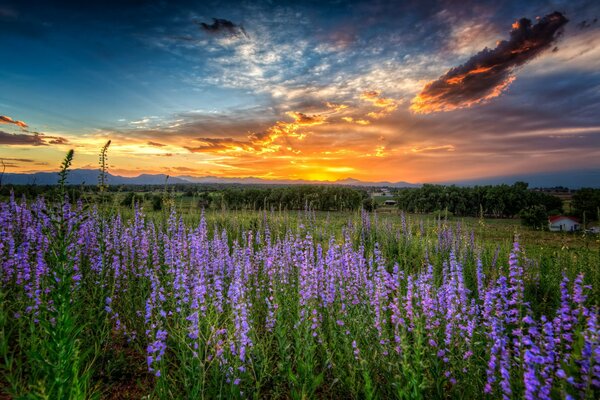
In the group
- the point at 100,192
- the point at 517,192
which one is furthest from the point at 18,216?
the point at 517,192

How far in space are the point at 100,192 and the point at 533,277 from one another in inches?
538

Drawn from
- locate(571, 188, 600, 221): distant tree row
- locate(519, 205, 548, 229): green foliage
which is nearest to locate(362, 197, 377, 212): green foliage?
locate(519, 205, 548, 229): green foliage

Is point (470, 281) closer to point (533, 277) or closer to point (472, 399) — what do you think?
point (533, 277)

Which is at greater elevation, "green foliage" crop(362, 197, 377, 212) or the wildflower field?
"green foliage" crop(362, 197, 377, 212)

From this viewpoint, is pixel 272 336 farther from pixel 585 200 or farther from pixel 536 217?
pixel 585 200

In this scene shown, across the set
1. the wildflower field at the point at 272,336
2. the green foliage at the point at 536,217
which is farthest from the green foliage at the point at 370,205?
the green foliage at the point at 536,217

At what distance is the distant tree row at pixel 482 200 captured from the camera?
63594 mm

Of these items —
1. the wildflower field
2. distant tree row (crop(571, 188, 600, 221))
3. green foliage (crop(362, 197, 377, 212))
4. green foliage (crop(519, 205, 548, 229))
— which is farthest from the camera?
distant tree row (crop(571, 188, 600, 221))

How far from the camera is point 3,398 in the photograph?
169 inches

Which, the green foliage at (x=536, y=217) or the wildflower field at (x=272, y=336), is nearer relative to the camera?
the wildflower field at (x=272, y=336)

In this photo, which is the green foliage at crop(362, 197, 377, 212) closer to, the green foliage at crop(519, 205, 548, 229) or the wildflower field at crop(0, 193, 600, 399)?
the wildflower field at crop(0, 193, 600, 399)

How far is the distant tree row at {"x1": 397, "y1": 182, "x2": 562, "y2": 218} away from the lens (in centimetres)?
6359

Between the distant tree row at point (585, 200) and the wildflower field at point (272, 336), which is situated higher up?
the distant tree row at point (585, 200)

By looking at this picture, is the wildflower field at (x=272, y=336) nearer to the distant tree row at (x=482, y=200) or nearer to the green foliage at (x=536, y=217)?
the green foliage at (x=536, y=217)
